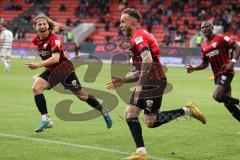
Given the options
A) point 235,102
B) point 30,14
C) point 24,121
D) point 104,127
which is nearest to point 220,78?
point 235,102

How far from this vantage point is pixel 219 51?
10.7m

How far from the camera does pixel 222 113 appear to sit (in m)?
14.2

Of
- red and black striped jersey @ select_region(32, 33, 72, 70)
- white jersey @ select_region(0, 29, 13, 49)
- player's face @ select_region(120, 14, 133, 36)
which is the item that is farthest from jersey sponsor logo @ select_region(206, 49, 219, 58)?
white jersey @ select_region(0, 29, 13, 49)

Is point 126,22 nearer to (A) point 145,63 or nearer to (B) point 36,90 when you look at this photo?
(A) point 145,63

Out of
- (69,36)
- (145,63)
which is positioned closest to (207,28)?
(145,63)

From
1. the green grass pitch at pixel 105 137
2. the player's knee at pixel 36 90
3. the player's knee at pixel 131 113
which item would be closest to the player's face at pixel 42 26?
the player's knee at pixel 36 90

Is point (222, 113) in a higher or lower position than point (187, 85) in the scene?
higher

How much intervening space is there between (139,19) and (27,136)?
3.37m

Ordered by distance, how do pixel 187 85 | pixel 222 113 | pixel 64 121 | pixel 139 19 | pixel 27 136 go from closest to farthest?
pixel 139 19, pixel 27 136, pixel 64 121, pixel 222 113, pixel 187 85

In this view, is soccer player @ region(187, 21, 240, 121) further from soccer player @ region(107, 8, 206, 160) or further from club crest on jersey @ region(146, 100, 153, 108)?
club crest on jersey @ region(146, 100, 153, 108)

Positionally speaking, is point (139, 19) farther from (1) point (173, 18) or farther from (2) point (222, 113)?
(1) point (173, 18)

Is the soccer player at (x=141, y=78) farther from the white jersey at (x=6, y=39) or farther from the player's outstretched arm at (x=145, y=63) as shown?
the white jersey at (x=6, y=39)

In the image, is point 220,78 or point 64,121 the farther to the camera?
point 64,121

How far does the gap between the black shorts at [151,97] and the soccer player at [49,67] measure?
99.4 inches
